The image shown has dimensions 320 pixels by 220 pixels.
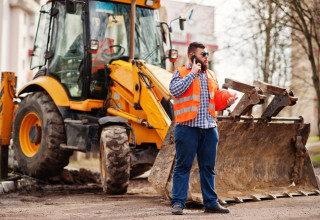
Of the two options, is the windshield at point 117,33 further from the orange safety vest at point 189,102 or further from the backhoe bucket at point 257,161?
the orange safety vest at point 189,102

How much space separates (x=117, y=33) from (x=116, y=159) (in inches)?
97.2

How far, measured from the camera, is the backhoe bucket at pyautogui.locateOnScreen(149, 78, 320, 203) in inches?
301

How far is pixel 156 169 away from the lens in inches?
291

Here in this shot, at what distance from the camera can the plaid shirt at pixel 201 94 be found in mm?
6344

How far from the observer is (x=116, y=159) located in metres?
8.14

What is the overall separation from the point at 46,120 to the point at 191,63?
12.9ft

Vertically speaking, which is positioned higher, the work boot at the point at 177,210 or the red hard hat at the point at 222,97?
the red hard hat at the point at 222,97

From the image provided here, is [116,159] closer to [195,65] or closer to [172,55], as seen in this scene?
[195,65]

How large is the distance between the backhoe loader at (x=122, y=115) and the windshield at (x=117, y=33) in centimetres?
2

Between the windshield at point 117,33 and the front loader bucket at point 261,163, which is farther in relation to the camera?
the windshield at point 117,33

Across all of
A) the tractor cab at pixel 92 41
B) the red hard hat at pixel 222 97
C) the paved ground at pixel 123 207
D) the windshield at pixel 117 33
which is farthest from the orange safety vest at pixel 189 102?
the windshield at pixel 117 33

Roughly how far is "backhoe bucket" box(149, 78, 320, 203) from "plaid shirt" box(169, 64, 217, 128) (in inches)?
38.4

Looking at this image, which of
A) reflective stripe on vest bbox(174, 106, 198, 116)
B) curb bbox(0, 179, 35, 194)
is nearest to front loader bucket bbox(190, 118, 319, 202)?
reflective stripe on vest bbox(174, 106, 198, 116)

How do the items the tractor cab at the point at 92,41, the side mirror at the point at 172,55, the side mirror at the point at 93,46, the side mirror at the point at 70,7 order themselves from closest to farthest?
the side mirror at the point at 70,7
the side mirror at the point at 93,46
the tractor cab at the point at 92,41
the side mirror at the point at 172,55
